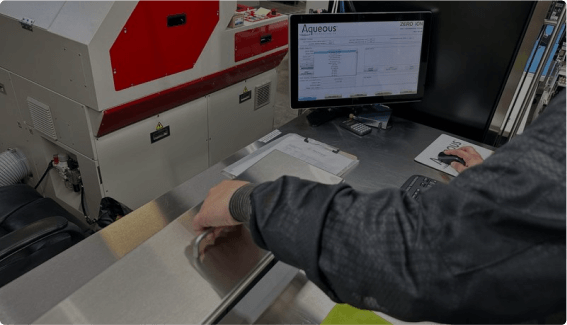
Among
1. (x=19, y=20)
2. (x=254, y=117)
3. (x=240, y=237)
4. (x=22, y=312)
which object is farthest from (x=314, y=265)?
(x=254, y=117)

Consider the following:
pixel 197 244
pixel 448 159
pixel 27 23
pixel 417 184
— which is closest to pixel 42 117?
pixel 27 23

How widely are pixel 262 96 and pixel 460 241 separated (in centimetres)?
207

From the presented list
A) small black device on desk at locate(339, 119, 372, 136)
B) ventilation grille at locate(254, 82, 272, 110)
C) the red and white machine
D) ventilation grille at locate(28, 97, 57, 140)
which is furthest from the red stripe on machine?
small black device on desk at locate(339, 119, 372, 136)

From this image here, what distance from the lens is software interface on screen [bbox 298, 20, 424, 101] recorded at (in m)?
1.45

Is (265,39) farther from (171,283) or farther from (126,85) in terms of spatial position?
(171,283)

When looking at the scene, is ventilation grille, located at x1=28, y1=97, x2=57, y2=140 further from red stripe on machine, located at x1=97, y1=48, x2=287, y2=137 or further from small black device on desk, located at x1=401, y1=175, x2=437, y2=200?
small black device on desk, located at x1=401, y1=175, x2=437, y2=200

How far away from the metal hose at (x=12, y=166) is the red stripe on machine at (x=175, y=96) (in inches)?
29.5

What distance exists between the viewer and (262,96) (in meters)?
2.49

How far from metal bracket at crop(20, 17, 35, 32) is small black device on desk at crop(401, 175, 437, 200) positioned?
1497 millimetres

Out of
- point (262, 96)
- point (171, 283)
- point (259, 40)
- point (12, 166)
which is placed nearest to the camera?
point (171, 283)

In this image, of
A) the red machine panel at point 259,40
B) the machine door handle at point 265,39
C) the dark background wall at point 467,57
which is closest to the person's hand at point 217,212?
the dark background wall at point 467,57

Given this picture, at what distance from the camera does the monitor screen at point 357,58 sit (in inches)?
56.4

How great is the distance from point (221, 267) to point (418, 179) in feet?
2.53

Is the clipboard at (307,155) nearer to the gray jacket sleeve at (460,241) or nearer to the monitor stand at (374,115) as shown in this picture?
the monitor stand at (374,115)
